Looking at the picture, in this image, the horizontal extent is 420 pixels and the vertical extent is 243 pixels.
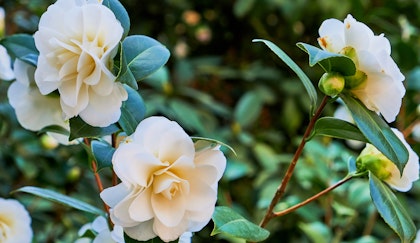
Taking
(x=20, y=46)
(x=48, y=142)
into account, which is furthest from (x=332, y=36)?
(x=48, y=142)

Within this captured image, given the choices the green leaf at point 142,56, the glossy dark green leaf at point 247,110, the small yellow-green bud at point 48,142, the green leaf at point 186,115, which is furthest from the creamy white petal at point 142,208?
the glossy dark green leaf at point 247,110

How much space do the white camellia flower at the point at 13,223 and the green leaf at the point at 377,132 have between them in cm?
42

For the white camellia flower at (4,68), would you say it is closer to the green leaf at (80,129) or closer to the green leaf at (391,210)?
the green leaf at (80,129)

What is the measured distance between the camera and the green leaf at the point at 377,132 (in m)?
0.55

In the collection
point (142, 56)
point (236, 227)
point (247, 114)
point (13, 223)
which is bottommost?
point (247, 114)

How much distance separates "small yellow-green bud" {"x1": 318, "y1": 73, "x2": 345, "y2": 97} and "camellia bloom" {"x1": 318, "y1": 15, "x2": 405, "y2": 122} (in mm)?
10

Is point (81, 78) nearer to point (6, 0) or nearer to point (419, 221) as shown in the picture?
point (6, 0)

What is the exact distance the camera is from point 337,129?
607 mm

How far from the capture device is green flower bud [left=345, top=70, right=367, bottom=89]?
0.56 m

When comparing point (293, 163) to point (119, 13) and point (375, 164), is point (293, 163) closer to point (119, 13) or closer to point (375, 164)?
point (375, 164)

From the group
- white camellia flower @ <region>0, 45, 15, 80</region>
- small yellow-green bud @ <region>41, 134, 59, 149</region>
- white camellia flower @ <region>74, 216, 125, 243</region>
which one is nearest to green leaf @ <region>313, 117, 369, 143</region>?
white camellia flower @ <region>74, 216, 125, 243</region>

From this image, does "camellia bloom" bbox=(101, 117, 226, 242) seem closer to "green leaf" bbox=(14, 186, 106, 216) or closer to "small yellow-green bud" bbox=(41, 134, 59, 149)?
"green leaf" bbox=(14, 186, 106, 216)

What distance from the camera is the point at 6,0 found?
1.54 metres

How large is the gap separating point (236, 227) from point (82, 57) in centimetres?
23
